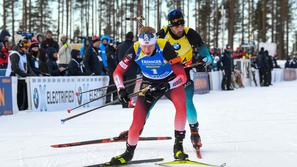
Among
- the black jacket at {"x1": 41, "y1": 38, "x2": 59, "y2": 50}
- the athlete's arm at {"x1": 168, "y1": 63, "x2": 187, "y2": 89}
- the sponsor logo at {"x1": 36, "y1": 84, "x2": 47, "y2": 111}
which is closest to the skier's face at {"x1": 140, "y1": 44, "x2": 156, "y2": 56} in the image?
the athlete's arm at {"x1": 168, "y1": 63, "x2": 187, "y2": 89}

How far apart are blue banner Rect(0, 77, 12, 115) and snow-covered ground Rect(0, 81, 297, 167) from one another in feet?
1.09

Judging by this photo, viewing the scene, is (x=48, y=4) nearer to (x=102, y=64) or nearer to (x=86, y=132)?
(x=102, y=64)

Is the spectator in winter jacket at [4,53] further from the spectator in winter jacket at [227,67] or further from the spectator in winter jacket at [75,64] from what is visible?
the spectator in winter jacket at [227,67]

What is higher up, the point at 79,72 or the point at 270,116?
the point at 79,72

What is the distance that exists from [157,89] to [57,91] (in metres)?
7.91

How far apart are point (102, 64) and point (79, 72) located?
147cm

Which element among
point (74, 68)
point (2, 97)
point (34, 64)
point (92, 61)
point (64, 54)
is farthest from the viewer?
point (64, 54)

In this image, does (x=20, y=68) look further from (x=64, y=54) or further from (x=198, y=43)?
(x=198, y=43)

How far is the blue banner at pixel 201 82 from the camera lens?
19.9m

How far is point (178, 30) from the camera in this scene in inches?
258

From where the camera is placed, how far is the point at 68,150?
682cm

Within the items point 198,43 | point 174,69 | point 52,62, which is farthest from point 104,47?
point 174,69

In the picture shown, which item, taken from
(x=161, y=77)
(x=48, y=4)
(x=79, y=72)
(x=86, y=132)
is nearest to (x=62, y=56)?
(x=79, y=72)

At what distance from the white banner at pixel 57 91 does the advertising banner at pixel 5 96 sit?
0.68m
